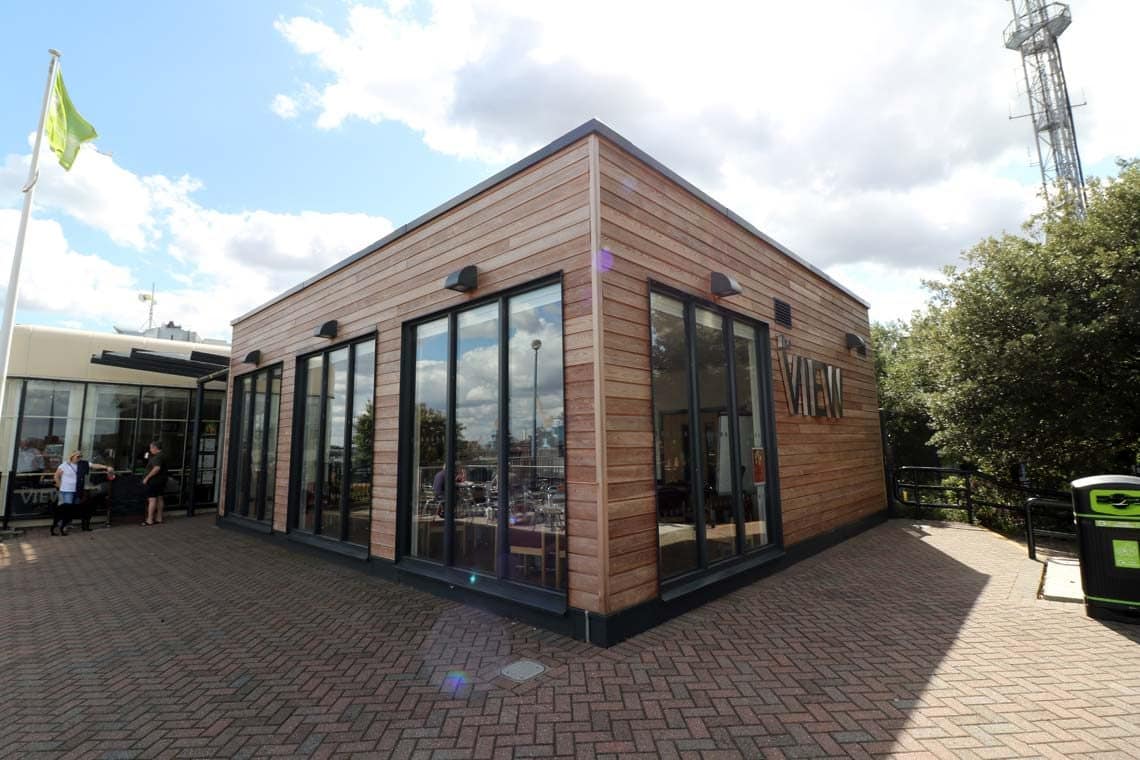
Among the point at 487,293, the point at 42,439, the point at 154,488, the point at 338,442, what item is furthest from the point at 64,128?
the point at 487,293

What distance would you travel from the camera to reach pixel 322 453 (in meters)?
7.27

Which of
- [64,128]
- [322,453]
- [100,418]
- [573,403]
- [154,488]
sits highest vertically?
[64,128]

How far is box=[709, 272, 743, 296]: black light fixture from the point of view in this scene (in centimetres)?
528

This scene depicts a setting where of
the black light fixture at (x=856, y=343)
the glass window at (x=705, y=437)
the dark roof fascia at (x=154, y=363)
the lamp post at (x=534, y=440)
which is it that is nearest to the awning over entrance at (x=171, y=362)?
the dark roof fascia at (x=154, y=363)

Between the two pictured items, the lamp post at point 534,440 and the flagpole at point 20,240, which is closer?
the lamp post at point 534,440

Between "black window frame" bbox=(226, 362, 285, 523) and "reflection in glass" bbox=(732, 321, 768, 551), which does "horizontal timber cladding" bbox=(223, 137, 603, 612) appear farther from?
"reflection in glass" bbox=(732, 321, 768, 551)

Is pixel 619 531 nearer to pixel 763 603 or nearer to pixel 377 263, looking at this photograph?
pixel 763 603

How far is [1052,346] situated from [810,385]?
379 centimetres

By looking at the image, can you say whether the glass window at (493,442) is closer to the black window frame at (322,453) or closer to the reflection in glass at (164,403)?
the black window frame at (322,453)

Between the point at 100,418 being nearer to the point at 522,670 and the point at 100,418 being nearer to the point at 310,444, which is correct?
the point at 310,444

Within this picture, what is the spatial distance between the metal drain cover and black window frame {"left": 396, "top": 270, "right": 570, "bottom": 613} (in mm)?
529

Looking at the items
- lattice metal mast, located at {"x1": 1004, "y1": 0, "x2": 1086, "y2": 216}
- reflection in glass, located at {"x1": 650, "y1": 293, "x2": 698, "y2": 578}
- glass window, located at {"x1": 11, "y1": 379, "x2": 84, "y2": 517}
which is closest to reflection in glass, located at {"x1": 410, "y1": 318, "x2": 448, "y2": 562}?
reflection in glass, located at {"x1": 650, "y1": 293, "x2": 698, "y2": 578}

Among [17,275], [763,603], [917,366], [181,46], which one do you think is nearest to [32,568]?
[17,275]

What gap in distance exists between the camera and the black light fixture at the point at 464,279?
494cm
